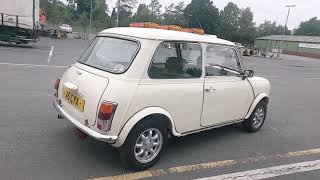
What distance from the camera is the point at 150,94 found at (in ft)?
14.0

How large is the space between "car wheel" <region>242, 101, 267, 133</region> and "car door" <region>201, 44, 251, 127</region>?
0.38 meters

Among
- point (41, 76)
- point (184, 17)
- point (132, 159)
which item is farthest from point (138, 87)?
point (184, 17)

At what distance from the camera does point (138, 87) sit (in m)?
4.19

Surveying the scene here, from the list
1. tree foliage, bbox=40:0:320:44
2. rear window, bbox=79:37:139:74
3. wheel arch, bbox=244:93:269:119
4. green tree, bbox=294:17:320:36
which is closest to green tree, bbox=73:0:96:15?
tree foliage, bbox=40:0:320:44

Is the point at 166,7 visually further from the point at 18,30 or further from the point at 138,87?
the point at 138,87

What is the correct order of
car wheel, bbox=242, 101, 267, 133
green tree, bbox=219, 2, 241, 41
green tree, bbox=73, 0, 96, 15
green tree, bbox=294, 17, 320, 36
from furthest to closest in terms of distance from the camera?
green tree, bbox=294, 17, 320, 36, green tree, bbox=219, 2, 241, 41, green tree, bbox=73, 0, 96, 15, car wheel, bbox=242, 101, 267, 133

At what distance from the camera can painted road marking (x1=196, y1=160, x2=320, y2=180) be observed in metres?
4.45

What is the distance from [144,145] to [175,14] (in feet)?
330

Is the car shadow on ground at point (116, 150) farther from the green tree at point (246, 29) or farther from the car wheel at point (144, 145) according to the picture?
the green tree at point (246, 29)

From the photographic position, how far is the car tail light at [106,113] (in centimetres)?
398

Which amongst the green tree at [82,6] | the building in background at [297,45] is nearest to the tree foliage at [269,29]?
the building in background at [297,45]

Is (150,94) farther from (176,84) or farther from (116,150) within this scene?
(116,150)

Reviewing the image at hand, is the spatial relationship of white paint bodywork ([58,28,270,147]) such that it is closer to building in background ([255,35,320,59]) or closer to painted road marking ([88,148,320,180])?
painted road marking ([88,148,320,180])

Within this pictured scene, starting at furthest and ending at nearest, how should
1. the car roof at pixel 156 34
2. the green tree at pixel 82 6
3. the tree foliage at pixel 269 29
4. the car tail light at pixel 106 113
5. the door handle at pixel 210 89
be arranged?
the tree foliage at pixel 269 29 < the green tree at pixel 82 6 < the door handle at pixel 210 89 < the car roof at pixel 156 34 < the car tail light at pixel 106 113
